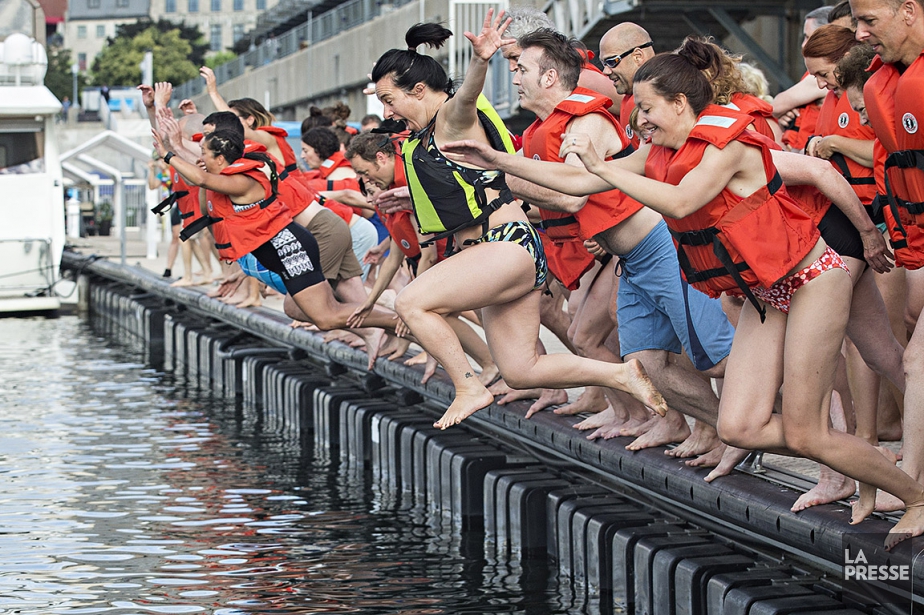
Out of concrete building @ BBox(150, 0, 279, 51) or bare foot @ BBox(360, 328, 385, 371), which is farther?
concrete building @ BBox(150, 0, 279, 51)

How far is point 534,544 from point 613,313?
1292 mm

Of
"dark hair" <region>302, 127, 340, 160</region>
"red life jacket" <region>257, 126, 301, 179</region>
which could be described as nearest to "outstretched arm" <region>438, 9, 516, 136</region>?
"red life jacket" <region>257, 126, 301, 179</region>

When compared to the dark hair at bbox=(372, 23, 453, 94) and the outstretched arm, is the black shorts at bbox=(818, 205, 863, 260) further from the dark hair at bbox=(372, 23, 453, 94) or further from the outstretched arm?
the dark hair at bbox=(372, 23, 453, 94)

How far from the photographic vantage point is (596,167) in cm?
471

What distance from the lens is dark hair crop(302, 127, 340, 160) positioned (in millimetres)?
12117

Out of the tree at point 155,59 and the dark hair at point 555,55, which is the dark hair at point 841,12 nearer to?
the dark hair at point 555,55

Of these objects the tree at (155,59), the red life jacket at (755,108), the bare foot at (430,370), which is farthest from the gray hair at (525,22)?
the tree at (155,59)

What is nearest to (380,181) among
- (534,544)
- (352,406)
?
(352,406)

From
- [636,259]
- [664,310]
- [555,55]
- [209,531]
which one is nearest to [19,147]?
[209,531]

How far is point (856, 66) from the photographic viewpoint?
5734 mm

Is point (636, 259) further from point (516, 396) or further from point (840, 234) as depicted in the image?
point (516, 396)

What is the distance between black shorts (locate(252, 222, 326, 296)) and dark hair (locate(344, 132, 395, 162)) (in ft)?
3.65

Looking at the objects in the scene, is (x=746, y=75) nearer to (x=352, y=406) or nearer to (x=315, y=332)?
(x=352, y=406)

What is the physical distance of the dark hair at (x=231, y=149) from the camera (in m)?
9.88
